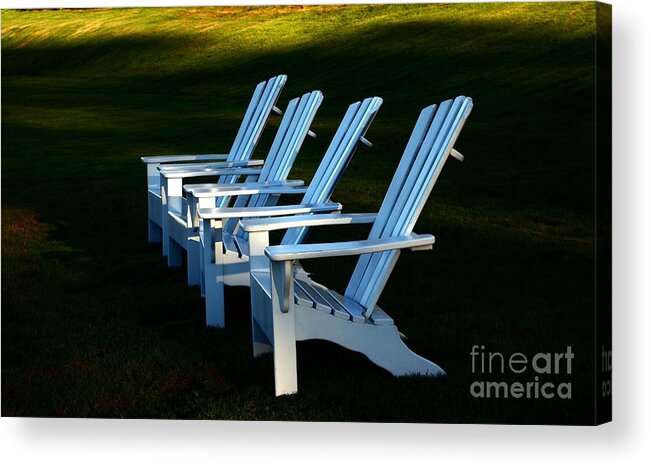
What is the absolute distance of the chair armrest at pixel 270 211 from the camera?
5457mm

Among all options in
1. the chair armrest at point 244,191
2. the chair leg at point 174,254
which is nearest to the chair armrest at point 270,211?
the chair armrest at point 244,191

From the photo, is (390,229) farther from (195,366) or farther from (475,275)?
(475,275)

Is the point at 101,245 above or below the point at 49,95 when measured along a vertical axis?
below

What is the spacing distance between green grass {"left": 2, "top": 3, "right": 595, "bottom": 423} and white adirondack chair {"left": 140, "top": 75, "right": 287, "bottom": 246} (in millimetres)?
133

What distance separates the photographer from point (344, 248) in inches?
178

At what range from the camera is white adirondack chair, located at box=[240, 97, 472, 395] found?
461 cm

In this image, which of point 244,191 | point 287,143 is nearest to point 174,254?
point 287,143

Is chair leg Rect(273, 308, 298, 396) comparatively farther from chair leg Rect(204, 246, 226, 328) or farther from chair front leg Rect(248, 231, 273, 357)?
chair leg Rect(204, 246, 226, 328)

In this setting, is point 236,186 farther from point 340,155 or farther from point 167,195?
point 167,195

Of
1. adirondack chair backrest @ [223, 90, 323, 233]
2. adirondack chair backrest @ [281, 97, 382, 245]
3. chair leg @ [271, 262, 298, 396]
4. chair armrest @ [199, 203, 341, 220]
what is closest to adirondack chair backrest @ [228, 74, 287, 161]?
adirondack chair backrest @ [223, 90, 323, 233]

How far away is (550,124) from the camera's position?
22.3ft

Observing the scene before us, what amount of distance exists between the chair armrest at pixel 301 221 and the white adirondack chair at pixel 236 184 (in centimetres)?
94

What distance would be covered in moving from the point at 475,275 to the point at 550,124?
0.98 meters

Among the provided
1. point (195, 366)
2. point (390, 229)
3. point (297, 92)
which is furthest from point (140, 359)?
point (297, 92)
